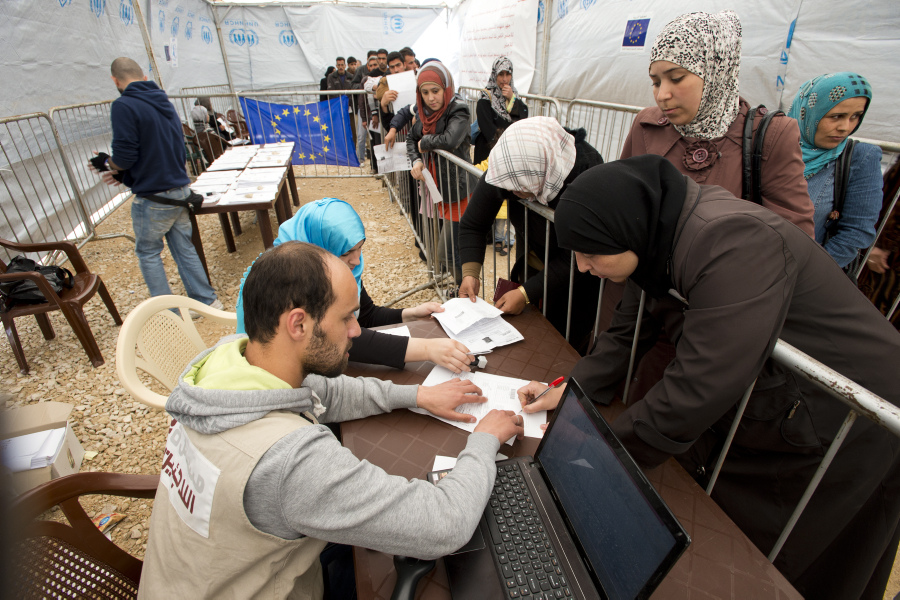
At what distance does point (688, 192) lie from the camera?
4.04ft

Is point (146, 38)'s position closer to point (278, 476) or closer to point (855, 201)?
point (278, 476)

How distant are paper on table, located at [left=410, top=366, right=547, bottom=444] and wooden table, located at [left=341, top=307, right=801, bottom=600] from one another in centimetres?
3

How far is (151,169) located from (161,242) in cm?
71

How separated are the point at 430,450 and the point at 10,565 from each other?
1.10 metres

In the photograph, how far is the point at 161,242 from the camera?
415 centimetres

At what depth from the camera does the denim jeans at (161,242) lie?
3912 millimetres

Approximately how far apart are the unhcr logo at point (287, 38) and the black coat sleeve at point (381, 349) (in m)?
15.1

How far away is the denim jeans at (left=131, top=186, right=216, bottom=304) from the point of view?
12.8 feet

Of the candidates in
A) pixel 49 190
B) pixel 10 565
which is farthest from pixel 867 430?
pixel 49 190

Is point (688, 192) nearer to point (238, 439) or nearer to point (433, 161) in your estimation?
point (238, 439)

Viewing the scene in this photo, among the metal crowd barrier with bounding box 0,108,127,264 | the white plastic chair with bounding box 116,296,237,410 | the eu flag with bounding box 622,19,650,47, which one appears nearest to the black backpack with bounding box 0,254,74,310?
the metal crowd barrier with bounding box 0,108,127,264

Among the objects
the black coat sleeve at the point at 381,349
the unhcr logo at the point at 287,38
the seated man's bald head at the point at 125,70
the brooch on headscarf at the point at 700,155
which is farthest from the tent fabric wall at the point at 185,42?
the brooch on headscarf at the point at 700,155

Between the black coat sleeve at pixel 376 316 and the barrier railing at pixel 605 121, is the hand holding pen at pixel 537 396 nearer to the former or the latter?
the black coat sleeve at pixel 376 316

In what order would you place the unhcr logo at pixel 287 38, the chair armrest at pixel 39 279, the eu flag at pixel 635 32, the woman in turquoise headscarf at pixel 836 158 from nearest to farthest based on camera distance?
the woman in turquoise headscarf at pixel 836 158 < the chair armrest at pixel 39 279 < the eu flag at pixel 635 32 < the unhcr logo at pixel 287 38
